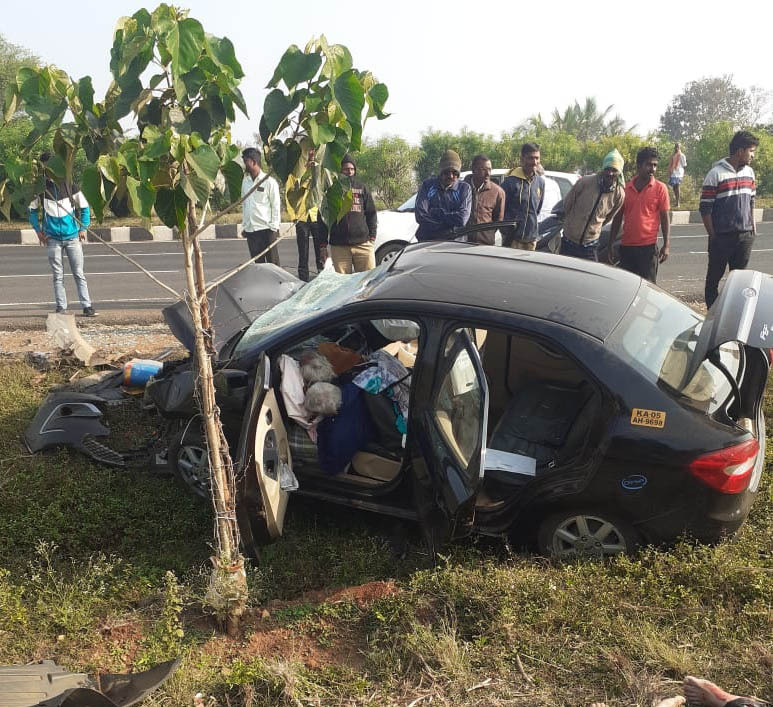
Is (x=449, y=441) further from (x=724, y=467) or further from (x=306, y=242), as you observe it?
(x=306, y=242)

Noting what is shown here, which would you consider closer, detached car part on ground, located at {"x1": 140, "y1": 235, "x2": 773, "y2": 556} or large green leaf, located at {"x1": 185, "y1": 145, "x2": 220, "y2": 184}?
large green leaf, located at {"x1": 185, "y1": 145, "x2": 220, "y2": 184}

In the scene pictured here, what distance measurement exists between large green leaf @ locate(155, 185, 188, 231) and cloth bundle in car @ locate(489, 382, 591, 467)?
2400 millimetres

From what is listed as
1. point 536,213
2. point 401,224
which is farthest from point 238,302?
point 401,224

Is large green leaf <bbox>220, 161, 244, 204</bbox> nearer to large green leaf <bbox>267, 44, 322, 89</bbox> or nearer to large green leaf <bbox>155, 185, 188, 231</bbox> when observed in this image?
large green leaf <bbox>155, 185, 188, 231</bbox>

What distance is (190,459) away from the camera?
475 centimetres

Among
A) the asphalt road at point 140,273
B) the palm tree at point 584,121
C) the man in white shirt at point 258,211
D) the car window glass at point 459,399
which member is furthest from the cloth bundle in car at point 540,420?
the palm tree at point 584,121

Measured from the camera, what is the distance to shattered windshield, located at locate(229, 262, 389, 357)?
14.5ft

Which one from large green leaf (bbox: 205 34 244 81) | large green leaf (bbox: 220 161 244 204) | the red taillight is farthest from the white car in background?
large green leaf (bbox: 205 34 244 81)

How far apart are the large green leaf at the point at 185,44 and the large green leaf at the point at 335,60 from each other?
47 centimetres

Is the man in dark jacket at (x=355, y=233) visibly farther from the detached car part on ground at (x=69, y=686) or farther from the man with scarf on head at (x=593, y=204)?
the detached car part on ground at (x=69, y=686)

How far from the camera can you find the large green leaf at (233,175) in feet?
10.1

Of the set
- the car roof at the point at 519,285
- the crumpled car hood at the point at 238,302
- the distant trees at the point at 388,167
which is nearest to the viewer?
the car roof at the point at 519,285

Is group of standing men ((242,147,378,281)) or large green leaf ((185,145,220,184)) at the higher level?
large green leaf ((185,145,220,184))

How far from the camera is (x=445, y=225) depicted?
7805mm
